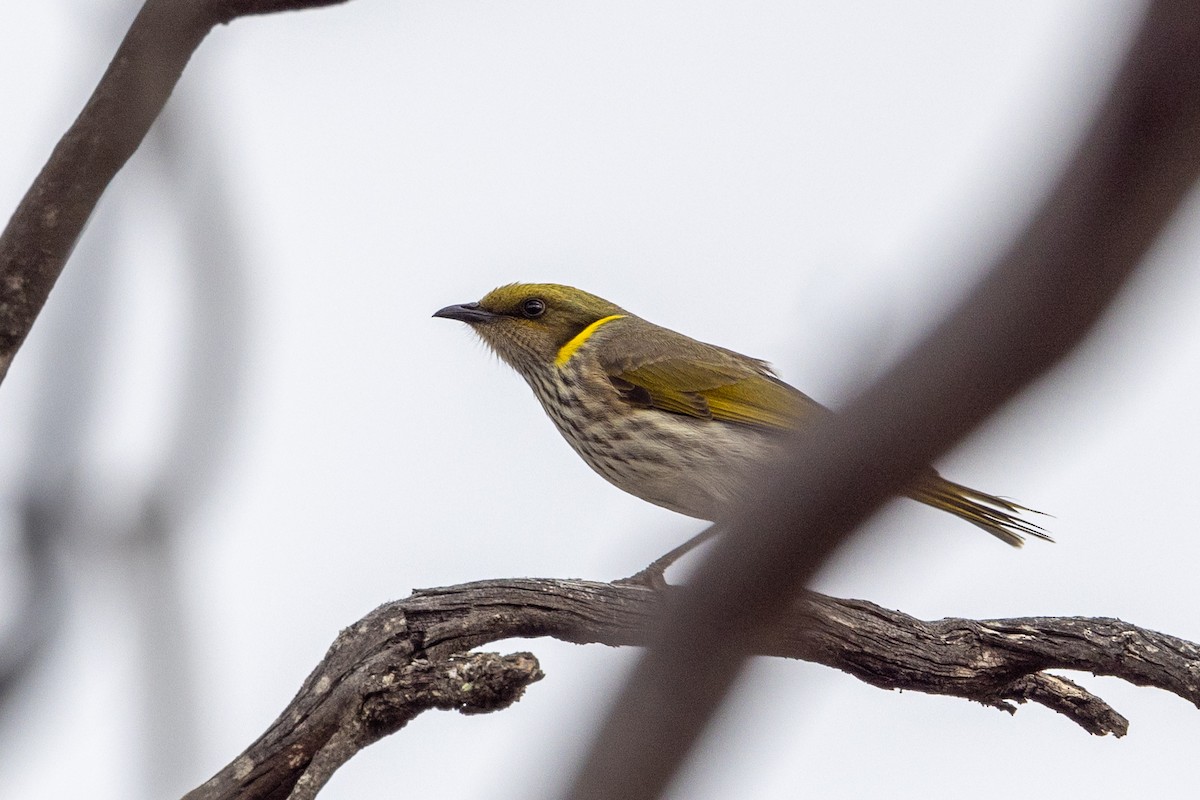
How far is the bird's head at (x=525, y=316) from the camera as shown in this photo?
7191 millimetres

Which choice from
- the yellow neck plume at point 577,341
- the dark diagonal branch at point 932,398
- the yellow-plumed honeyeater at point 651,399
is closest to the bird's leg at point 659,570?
the yellow-plumed honeyeater at point 651,399

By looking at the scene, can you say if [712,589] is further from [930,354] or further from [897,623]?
[897,623]

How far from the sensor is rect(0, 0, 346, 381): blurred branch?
3787mm

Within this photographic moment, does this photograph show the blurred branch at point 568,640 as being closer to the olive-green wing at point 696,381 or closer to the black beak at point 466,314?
the olive-green wing at point 696,381

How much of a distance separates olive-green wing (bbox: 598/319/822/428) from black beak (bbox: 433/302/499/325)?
2.58 ft

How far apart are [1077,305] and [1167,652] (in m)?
A: 4.09

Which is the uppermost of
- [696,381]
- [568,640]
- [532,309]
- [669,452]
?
Answer: [532,309]

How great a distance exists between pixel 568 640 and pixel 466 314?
3206mm

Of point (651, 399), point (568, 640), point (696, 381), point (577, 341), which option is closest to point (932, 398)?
point (568, 640)

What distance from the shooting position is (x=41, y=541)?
18.3 ft

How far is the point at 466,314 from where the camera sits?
24.1 feet

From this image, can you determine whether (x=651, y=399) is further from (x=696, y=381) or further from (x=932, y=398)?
(x=932, y=398)

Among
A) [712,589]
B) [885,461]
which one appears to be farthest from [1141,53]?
[712,589]

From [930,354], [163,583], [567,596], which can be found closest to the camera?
[930,354]
